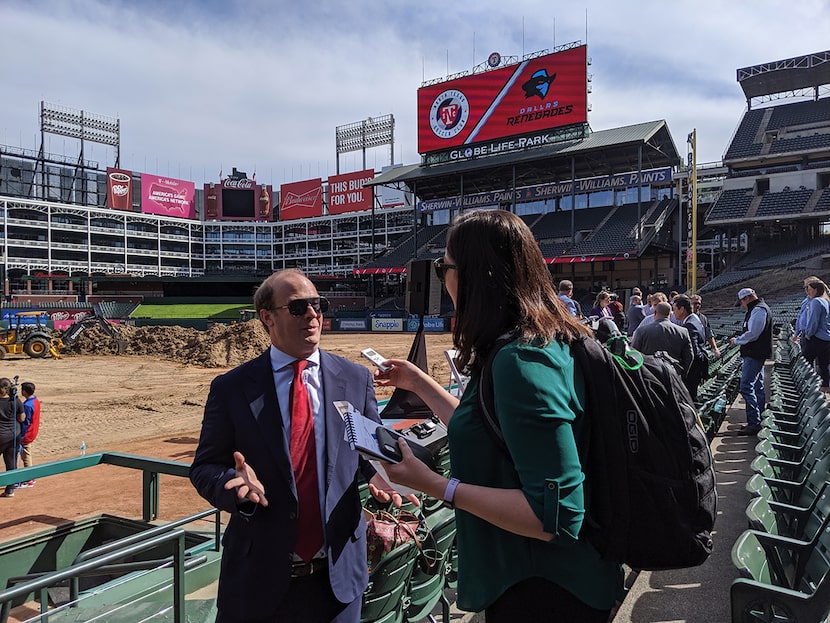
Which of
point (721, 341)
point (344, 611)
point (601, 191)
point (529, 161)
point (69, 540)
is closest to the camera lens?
point (344, 611)

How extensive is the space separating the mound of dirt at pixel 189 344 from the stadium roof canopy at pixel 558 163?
2377cm

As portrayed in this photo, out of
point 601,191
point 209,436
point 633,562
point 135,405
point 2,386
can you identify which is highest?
point 601,191

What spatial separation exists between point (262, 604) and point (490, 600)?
0.93 m

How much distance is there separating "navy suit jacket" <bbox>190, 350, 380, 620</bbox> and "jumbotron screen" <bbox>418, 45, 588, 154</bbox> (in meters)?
41.6

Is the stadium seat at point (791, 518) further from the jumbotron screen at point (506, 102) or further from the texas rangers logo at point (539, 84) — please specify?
the texas rangers logo at point (539, 84)

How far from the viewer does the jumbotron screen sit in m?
40.0

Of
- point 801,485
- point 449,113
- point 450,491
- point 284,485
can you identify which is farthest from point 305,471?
point 449,113

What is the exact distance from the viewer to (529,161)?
41125 mm

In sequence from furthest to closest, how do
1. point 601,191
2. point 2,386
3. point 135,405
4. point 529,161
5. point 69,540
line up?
point 601,191, point 529,161, point 135,405, point 2,386, point 69,540

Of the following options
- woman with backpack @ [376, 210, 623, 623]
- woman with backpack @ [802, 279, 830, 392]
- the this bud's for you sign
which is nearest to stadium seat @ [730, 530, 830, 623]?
woman with backpack @ [376, 210, 623, 623]

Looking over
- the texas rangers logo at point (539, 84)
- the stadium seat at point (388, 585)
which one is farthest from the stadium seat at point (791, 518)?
the texas rangers logo at point (539, 84)

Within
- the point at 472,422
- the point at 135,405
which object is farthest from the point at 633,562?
the point at 135,405

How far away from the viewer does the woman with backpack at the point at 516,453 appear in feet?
4.21

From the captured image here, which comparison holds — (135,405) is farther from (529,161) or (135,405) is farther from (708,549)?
(529,161)
